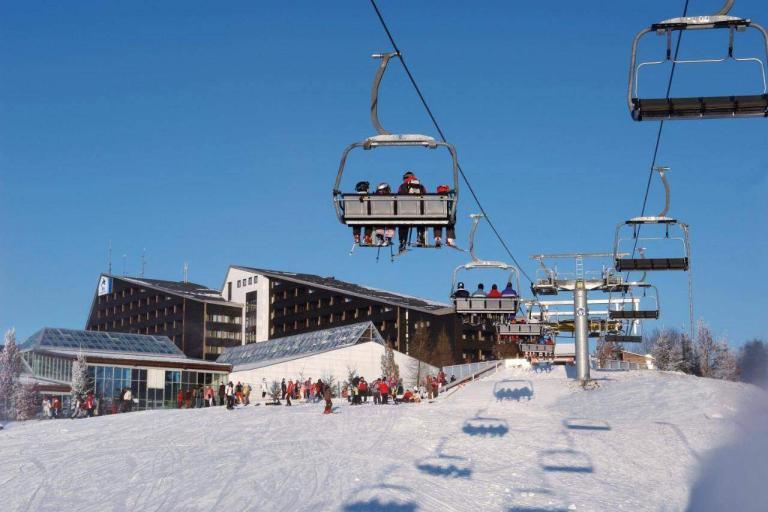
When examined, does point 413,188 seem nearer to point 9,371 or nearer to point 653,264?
point 653,264

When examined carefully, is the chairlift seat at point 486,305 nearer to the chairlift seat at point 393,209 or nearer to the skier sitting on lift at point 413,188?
the skier sitting on lift at point 413,188

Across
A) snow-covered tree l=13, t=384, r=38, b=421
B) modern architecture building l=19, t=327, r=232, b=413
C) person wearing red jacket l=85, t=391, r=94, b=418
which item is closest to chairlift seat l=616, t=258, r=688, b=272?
person wearing red jacket l=85, t=391, r=94, b=418

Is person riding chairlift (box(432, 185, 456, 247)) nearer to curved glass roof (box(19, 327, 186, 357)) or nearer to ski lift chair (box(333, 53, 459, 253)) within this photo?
ski lift chair (box(333, 53, 459, 253))

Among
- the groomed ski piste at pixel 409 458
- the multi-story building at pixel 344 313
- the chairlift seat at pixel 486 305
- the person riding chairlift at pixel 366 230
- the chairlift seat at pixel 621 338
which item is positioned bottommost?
the groomed ski piste at pixel 409 458

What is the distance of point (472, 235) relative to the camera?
33.3 metres

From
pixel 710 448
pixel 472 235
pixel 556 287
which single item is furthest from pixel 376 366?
pixel 710 448

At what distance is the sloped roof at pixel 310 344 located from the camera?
90.3 m

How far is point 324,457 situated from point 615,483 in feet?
24.6

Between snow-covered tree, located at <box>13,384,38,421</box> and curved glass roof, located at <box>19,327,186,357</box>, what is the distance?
33.6 feet

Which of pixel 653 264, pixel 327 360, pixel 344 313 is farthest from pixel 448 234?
pixel 344 313

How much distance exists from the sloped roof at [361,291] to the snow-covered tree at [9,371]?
5009 centimetres

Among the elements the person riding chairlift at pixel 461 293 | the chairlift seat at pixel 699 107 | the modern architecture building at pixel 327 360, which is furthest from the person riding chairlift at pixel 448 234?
the modern architecture building at pixel 327 360

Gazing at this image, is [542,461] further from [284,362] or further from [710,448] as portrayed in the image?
[284,362]

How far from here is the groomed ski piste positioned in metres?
21.2
